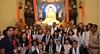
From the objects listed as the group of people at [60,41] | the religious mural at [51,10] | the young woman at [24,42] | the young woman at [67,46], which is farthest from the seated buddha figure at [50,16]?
the young woman at [24,42]

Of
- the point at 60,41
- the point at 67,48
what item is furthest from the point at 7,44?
the point at 60,41

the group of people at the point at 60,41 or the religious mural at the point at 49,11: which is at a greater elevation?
the religious mural at the point at 49,11

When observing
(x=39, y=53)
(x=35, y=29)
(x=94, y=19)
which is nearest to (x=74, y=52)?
(x=39, y=53)

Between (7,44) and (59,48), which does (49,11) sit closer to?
(59,48)

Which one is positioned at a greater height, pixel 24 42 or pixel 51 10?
pixel 51 10

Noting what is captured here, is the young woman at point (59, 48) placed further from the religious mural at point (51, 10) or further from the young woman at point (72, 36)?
the religious mural at point (51, 10)

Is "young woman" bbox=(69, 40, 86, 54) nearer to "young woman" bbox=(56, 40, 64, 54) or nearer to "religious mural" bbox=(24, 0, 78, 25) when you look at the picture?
"young woman" bbox=(56, 40, 64, 54)

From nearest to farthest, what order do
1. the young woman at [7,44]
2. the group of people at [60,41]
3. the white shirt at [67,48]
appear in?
the young woman at [7,44], the group of people at [60,41], the white shirt at [67,48]

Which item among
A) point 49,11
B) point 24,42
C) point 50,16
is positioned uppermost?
point 49,11

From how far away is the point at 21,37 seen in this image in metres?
9.84

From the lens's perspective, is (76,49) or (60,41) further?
(60,41)

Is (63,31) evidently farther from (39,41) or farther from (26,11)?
(26,11)

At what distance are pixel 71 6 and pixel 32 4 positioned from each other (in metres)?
1.81

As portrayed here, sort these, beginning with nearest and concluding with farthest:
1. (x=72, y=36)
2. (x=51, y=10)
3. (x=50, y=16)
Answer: (x=72, y=36), (x=50, y=16), (x=51, y=10)
